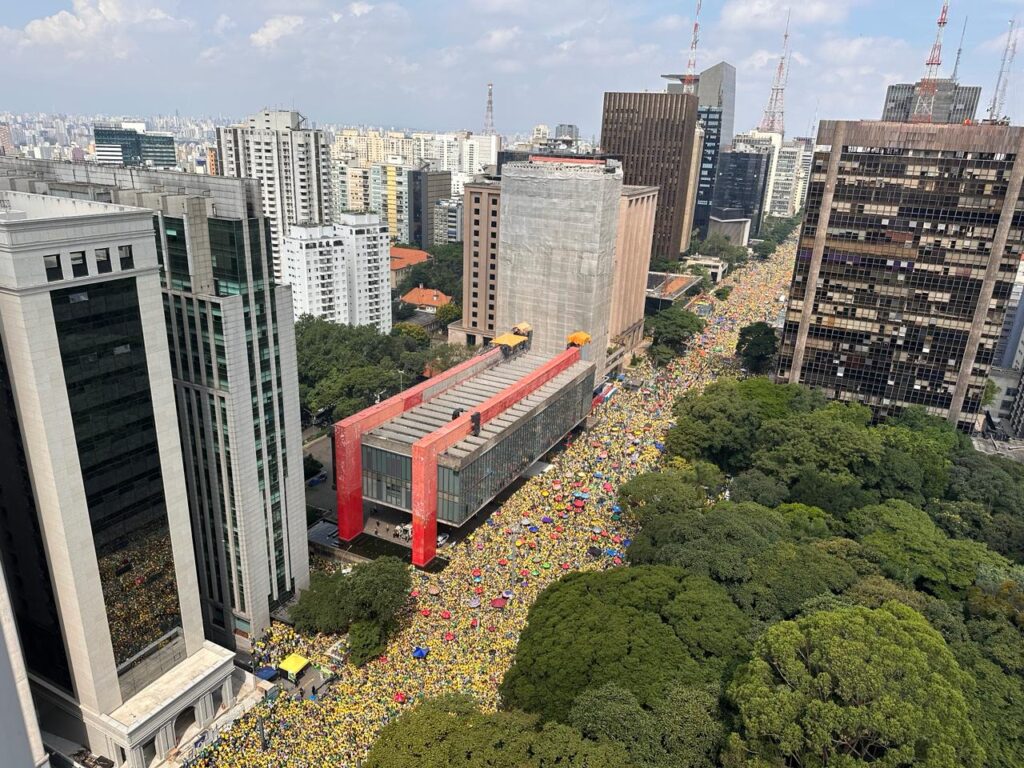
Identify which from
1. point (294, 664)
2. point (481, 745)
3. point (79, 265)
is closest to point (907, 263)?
point (481, 745)

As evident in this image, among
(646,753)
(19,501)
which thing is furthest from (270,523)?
(646,753)

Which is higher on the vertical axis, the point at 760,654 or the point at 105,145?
the point at 105,145

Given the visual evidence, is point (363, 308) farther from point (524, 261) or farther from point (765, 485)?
point (765, 485)

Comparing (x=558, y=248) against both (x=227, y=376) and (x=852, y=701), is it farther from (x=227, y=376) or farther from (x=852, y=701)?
(x=852, y=701)

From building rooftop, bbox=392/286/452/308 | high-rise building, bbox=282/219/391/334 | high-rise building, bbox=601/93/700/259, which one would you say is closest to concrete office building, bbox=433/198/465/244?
high-rise building, bbox=601/93/700/259

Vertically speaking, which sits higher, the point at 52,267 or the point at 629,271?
the point at 52,267

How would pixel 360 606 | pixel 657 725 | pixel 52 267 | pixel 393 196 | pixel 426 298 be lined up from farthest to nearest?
pixel 393 196, pixel 426 298, pixel 360 606, pixel 657 725, pixel 52 267

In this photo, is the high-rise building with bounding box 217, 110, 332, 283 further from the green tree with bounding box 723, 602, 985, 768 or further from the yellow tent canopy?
A: the green tree with bounding box 723, 602, 985, 768
